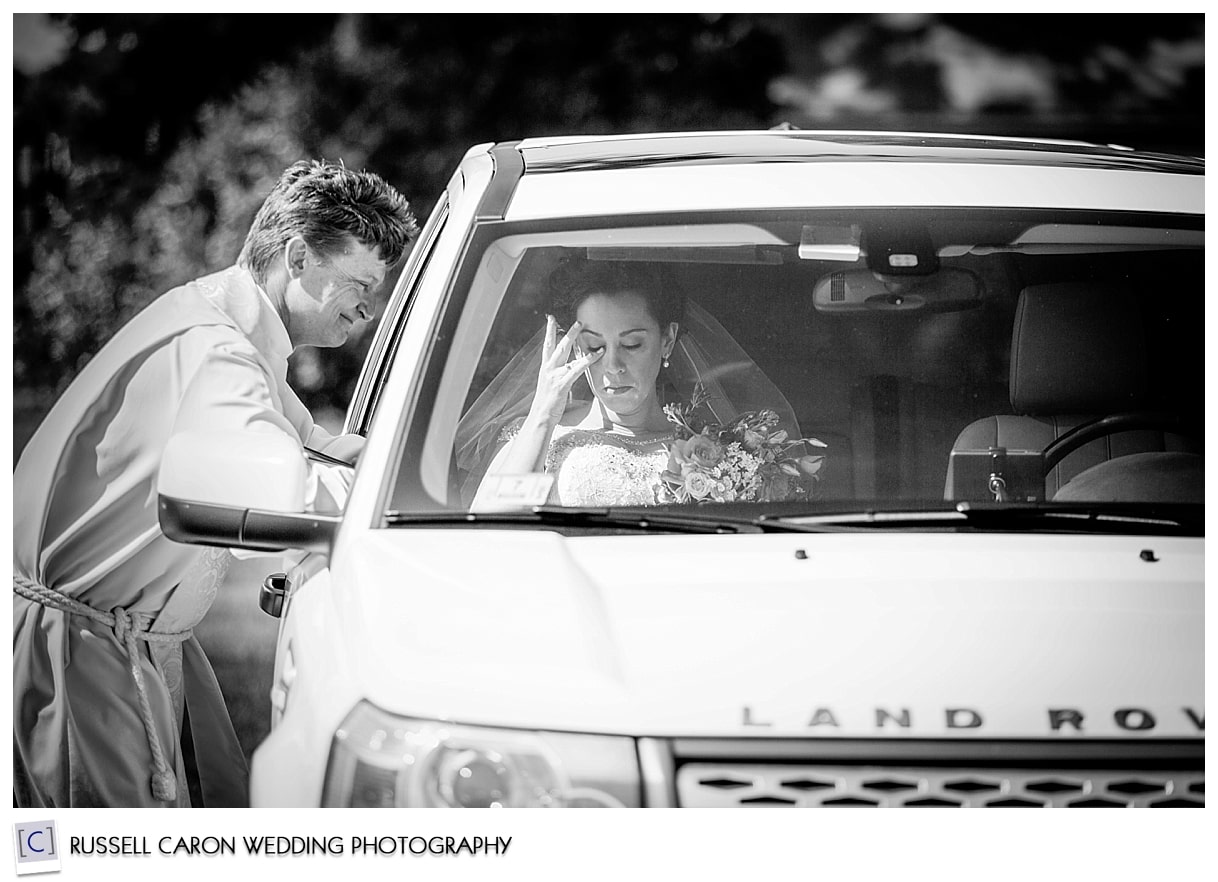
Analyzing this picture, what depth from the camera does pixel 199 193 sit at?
362 centimetres

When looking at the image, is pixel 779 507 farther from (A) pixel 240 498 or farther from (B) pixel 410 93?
(B) pixel 410 93

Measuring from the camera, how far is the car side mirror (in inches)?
89.0

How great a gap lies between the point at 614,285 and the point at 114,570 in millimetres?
1272

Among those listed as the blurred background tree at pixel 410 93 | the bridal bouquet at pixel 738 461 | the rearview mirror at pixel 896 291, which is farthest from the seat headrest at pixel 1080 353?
the blurred background tree at pixel 410 93

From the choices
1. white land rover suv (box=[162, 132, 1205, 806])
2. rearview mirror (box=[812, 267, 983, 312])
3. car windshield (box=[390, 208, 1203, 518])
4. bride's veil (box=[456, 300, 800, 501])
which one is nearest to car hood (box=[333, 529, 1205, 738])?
white land rover suv (box=[162, 132, 1205, 806])

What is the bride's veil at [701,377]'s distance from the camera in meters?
2.97

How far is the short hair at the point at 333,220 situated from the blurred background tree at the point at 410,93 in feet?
0.24

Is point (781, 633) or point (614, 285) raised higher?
point (614, 285)

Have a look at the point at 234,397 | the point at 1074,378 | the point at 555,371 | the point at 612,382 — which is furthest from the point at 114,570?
the point at 1074,378

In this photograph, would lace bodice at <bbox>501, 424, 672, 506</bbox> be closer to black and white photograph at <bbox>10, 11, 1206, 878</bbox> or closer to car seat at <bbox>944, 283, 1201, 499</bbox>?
black and white photograph at <bbox>10, 11, 1206, 878</bbox>

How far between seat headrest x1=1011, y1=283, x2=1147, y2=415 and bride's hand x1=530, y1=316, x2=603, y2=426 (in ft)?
3.05

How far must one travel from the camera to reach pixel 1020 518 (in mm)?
2350

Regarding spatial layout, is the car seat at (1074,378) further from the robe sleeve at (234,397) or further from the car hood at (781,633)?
the robe sleeve at (234,397)
